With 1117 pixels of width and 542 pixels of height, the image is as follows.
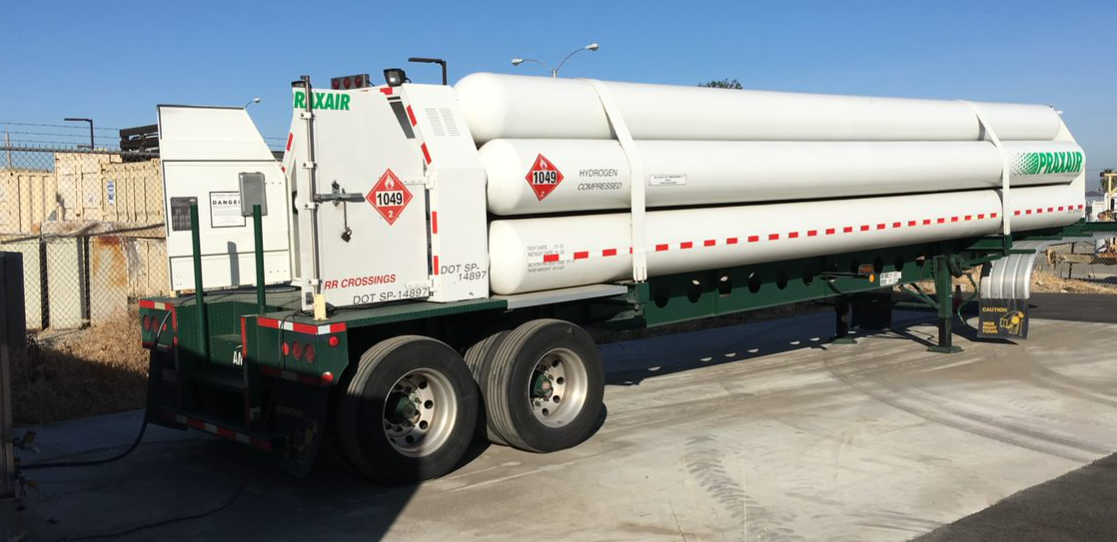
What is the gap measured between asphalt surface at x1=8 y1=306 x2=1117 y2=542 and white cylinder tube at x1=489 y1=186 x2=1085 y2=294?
1438 mm

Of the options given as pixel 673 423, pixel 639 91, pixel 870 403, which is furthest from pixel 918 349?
pixel 639 91

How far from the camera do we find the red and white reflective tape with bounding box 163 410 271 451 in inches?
269

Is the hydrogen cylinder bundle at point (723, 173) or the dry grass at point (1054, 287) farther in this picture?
the dry grass at point (1054, 287)

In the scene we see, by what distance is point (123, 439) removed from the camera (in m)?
8.62

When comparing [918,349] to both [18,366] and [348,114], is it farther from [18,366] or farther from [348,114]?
[18,366]

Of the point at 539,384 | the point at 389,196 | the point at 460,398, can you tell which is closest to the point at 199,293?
the point at 389,196

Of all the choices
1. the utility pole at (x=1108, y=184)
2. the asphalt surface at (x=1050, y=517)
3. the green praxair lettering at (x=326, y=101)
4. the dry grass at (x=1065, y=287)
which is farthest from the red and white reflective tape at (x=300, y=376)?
the utility pole at (x=1108, y=184)

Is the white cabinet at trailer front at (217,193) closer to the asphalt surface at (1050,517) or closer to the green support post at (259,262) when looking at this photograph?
the green support post at (259,262)

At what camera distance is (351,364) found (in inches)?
275

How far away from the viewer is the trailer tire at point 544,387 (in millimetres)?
7598

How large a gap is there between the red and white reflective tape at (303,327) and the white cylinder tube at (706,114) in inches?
80.0

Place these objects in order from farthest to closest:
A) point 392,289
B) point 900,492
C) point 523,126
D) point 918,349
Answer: point 918,349 → point 523,126 → point 392,289 → point 900,492

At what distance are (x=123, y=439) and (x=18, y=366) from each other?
2.14 metres

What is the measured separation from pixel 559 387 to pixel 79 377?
5284mm
